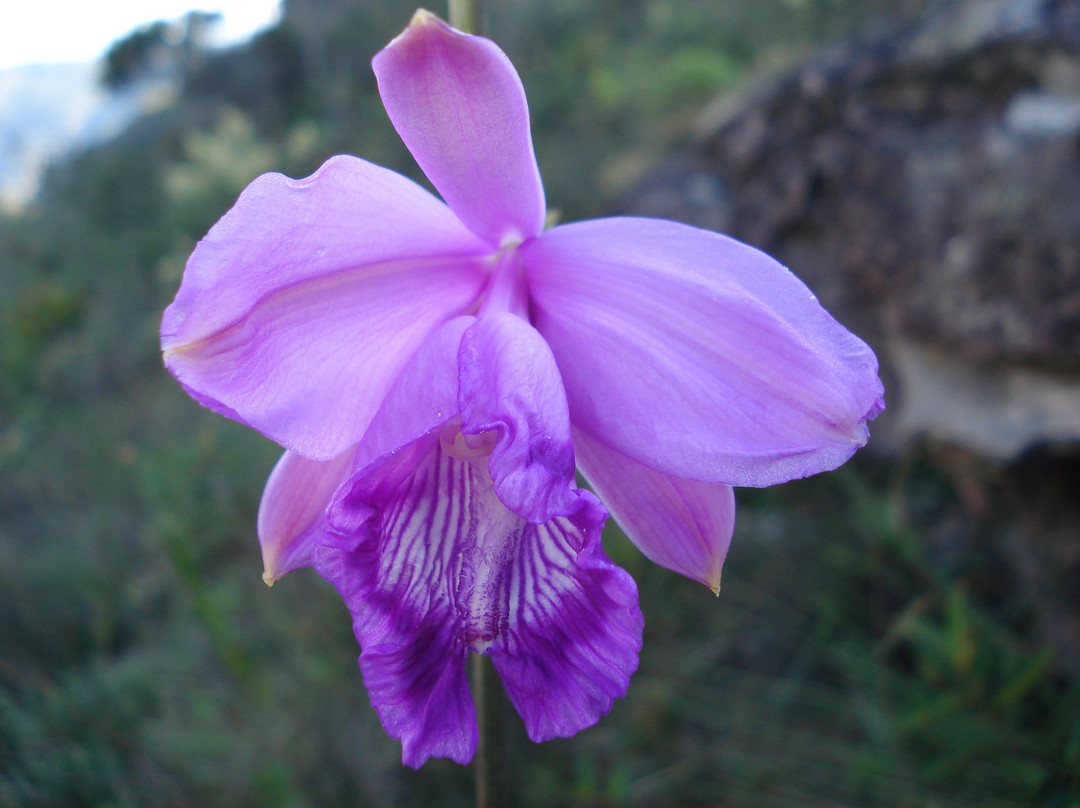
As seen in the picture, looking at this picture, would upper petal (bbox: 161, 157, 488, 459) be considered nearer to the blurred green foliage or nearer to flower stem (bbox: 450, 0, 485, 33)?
flower stem (bbox: 450, 0, 485, 33)

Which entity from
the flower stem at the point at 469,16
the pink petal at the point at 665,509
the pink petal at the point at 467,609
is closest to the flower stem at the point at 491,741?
the pink petal at the point at 467,609

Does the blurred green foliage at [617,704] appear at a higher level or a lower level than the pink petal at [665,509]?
lower

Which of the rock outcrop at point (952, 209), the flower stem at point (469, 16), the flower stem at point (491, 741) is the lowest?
the rock outcrop at point (952, 209)

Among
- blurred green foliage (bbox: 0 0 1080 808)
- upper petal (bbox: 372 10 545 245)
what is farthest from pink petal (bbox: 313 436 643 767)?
blurred green foliage (bbox: 0 0 1080 808)

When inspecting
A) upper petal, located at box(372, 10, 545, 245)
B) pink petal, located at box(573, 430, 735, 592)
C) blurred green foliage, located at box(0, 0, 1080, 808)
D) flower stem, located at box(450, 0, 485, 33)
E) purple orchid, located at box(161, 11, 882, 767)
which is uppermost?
flower stem, located at box(450, 0, 485, 33)

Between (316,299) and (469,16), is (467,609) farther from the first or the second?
(469,16)

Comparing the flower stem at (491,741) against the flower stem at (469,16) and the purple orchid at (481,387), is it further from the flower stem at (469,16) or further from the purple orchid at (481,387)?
the flower stem at (469,16)
